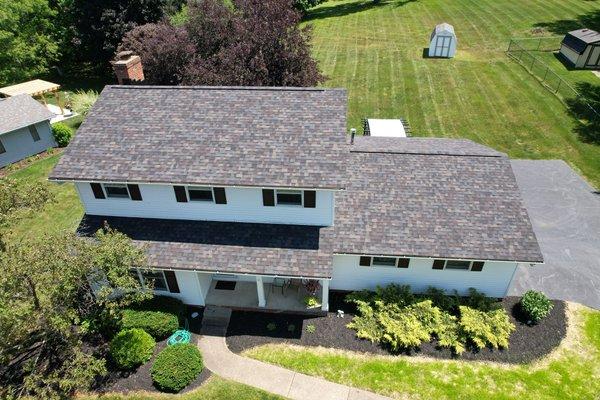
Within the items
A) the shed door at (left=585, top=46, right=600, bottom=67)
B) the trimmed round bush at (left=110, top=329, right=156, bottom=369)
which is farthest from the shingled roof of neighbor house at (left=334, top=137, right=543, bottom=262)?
the shed door at (left=585, top=46, right=600, bottom=67)

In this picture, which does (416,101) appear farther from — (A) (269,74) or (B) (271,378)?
(B) (271,378)

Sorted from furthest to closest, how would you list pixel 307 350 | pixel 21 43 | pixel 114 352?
pixel 21 43 → pixel 307 350 → pixel 114 352

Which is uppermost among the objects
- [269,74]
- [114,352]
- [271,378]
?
[269,74]

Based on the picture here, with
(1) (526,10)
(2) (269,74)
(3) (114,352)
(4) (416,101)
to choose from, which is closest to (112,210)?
(3) (114,352)

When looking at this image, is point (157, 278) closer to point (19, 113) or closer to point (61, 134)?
point (61, 134)

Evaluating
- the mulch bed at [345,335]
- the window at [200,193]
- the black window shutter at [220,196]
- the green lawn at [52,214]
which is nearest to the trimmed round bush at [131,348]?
the mulch bed at [345,335]

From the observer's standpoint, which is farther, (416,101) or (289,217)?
(416,101)
